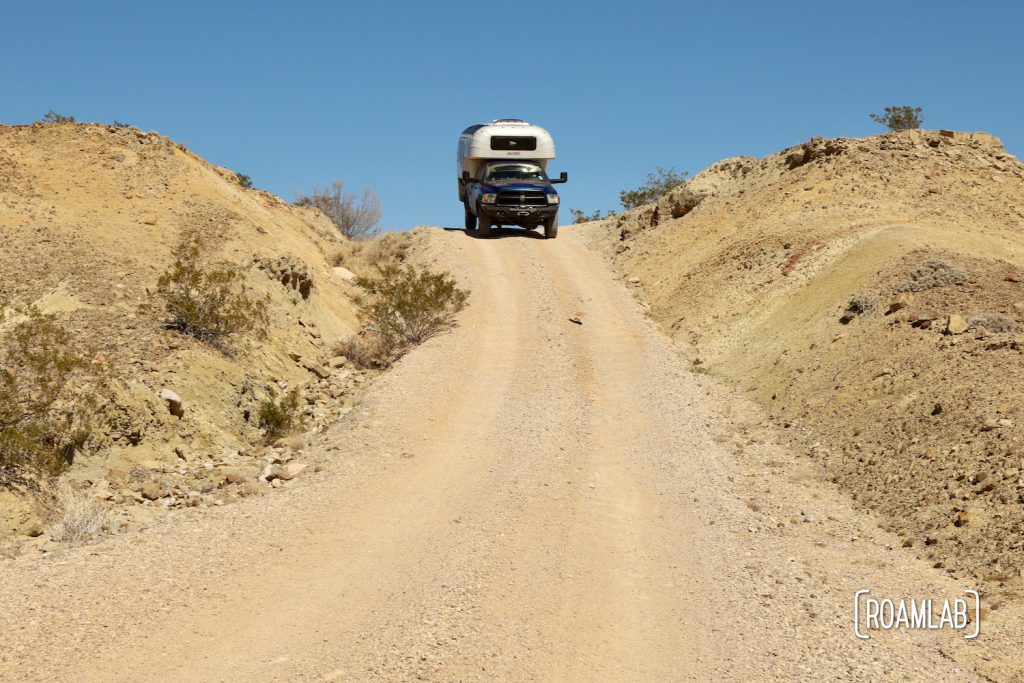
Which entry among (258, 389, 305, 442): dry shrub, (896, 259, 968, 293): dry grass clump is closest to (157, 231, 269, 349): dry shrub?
(258, 389, 305, 442): dry shrub

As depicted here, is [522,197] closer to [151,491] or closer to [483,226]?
[483,226]

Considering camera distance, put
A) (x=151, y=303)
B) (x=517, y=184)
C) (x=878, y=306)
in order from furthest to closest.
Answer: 1. (x=517, y=184)
2. (x=878, y=306)
3. (x=151, y=303)

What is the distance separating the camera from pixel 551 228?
3347cm

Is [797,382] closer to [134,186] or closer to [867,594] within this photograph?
[867,594]

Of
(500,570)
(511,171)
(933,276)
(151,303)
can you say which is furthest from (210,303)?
(511,171)

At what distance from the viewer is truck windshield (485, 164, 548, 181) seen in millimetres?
30938

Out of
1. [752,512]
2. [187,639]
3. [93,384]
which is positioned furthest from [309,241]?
[187,639]

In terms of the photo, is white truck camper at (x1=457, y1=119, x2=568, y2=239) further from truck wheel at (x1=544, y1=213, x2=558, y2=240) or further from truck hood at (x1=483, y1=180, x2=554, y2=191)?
truck wheel at (x1=544, y1=213, x2=558, y2=240)

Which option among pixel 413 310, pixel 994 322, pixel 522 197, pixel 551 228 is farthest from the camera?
pixel 551 228

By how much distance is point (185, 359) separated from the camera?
53.1 feet

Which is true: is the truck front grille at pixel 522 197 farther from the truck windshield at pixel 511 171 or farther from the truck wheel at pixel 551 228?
the truck wheel at pixel 551 228

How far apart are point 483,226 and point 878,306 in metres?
16.2

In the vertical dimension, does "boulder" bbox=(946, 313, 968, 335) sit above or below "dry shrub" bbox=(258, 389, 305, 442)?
above

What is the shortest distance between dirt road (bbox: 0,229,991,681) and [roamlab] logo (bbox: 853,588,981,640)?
19 centimetres
